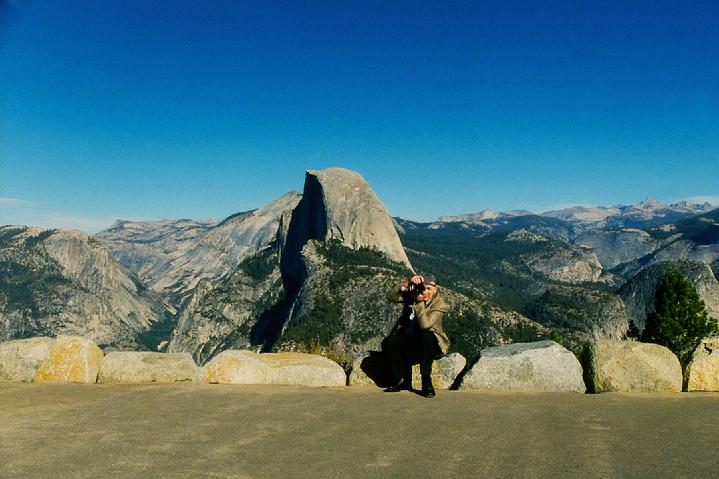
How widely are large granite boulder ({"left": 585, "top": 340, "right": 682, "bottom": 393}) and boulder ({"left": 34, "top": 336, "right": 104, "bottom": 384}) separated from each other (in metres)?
13.8

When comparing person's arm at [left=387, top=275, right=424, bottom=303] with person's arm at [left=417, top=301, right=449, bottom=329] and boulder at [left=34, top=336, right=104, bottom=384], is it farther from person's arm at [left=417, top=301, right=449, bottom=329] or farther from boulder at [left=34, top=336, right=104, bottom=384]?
boulder at [left=34, top=336, right=104, bottom=384]

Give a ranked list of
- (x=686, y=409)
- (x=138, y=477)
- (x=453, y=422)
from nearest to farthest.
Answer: (x=138, y=477)
(x=453, y=422)
(x=686, y=409)

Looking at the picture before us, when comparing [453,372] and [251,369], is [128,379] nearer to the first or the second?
[251,369]

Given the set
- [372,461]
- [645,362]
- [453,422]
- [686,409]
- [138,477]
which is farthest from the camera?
[645,362]

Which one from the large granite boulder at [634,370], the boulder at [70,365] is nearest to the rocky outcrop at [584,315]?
the large granite boulder at [634,370]

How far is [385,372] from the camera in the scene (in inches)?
581

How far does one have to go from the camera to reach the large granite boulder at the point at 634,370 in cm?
1308

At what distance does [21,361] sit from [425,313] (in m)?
11.8

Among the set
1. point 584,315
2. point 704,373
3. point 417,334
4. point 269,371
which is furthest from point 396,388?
point 584,315

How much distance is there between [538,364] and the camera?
538 inches

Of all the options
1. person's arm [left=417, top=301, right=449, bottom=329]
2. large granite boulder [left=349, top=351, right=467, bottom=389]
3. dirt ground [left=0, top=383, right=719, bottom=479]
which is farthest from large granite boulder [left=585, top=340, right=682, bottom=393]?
person's arm [left=417, top=301, right=449, bottom=329]

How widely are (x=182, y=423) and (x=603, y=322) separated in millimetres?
185047

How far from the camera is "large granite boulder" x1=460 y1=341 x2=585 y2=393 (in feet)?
44.4

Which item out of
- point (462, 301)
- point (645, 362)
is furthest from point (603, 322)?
point (645, 362)
